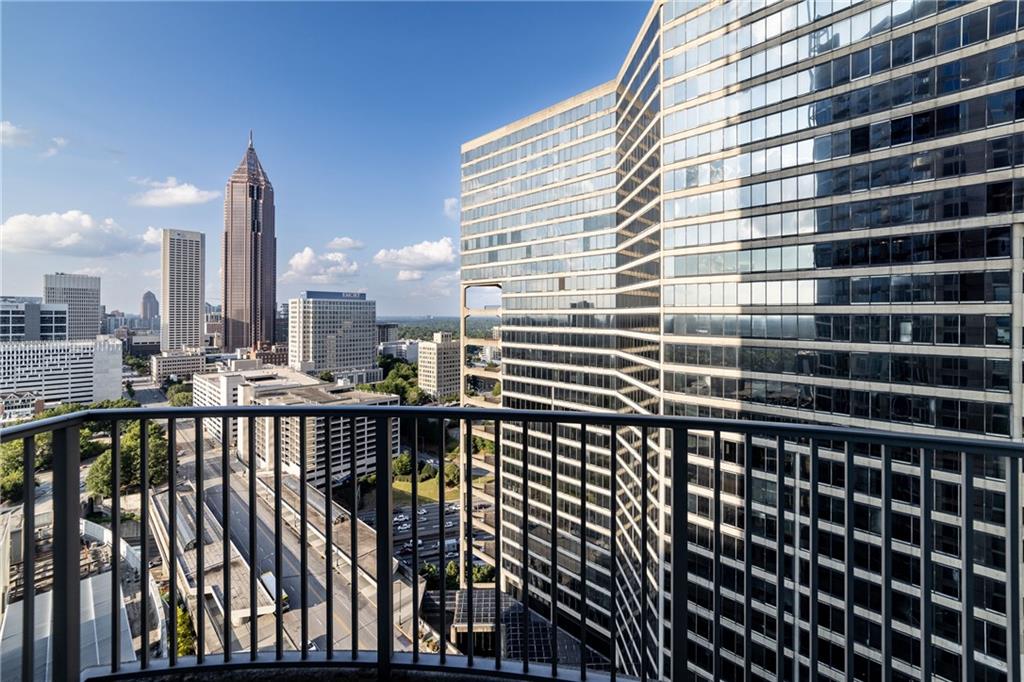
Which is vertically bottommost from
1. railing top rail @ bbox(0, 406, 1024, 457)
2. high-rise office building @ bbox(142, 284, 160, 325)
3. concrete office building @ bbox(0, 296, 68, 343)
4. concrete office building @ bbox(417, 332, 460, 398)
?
concrete office building @ bbox(417, 332, 460, 398)

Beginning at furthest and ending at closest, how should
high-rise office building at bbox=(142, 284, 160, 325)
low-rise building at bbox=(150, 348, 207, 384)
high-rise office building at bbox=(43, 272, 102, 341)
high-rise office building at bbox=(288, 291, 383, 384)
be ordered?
high-rise office building at bbox=(288, 291, 383, 384)
high-rise office building at bbox=(142, 284, 160, 325)
low-rise building at bbox=(150, 348, 207, 384)
high-rise office building at bbox=(43, 272, 102, 341)

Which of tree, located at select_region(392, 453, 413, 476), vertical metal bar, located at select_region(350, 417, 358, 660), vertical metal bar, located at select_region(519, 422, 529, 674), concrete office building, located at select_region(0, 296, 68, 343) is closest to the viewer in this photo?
vertical metal bar, located at select_region(519, 422, 529, 674)

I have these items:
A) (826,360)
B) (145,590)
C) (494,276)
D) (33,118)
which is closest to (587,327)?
(494,276)

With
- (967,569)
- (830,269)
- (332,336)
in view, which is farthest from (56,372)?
(332,336)

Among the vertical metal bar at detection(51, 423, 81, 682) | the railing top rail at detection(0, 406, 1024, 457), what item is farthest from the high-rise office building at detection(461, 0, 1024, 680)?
the vertical metal bar at detection(51, 423, 81, 682)

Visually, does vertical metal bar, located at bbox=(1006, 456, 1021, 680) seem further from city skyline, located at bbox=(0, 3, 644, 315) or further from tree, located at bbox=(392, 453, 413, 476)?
city skyline, located at bbox=(0, 3, 644, 315)

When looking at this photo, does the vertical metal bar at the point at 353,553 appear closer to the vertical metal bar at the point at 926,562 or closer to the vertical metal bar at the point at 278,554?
the vertical metal bar at the point at 278,554

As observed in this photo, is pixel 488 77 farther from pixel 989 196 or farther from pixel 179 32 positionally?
pixel 989 196
